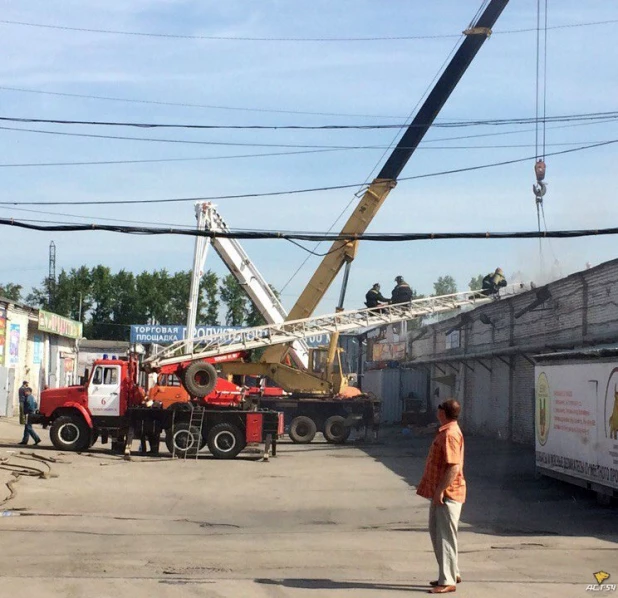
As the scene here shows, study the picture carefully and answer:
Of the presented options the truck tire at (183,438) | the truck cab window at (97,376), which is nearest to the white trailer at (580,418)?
the truck tire at (183,438)

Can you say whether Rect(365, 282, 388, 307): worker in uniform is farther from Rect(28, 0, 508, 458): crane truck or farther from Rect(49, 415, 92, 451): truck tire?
Rect(49, 415, 92, 451): truck tire

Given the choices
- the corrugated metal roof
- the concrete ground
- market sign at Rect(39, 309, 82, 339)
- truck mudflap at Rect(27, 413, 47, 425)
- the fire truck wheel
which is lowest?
the concrete ground

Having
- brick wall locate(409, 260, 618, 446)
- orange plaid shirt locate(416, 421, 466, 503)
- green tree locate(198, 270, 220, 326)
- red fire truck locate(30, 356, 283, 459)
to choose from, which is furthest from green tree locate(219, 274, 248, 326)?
orange plaid shirt locate(416, 421, 466, 503)

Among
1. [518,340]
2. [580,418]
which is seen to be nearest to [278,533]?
[580,418]

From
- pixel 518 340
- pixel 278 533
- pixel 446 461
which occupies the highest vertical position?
pixel 518 340

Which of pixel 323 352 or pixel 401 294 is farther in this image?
pixel 323 352

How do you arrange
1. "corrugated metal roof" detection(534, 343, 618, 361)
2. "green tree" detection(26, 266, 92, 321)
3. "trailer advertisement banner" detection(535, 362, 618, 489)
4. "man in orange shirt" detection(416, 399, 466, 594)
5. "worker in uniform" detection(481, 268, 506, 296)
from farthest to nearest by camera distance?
1. "green tree" detection(26, 266, 92, 321)
2. "worker in uniform" detection(481, 268, 506, 296)
3. "corrugated metal roof" detection(534, 343, 618, 361)
4. "trailer advertisement banner" detection(535, 362, 618, 489)
5. "man in orange shirt" detection(416, 399, 466, 594)

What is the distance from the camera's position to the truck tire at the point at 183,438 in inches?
974

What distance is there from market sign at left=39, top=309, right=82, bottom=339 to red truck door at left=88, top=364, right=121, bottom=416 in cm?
2212

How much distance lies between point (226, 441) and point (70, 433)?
438 cm

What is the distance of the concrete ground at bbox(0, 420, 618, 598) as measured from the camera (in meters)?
9.05

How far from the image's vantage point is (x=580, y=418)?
1628 centimetres

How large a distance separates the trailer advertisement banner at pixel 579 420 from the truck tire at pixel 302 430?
1276cm

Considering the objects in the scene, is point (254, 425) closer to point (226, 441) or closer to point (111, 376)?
point (226, 441)
